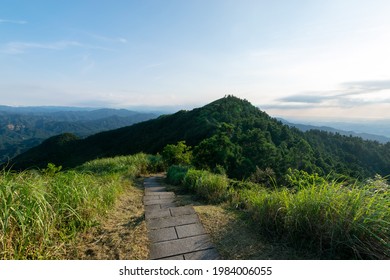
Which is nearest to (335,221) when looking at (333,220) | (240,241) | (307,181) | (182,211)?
(333,220)

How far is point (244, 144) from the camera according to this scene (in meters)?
25.2

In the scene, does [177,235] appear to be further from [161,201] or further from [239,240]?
[161,201]

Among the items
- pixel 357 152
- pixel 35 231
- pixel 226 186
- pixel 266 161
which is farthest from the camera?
pixel 357 152

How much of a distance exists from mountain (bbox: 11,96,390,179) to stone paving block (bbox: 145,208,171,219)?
52.8 feet

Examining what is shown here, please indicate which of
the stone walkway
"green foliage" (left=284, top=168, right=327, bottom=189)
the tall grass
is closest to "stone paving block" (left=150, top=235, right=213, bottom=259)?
the stone walkway

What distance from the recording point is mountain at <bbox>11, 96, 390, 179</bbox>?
25391 mm

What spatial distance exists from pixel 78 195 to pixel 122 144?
64.2 m

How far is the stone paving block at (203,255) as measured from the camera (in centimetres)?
227

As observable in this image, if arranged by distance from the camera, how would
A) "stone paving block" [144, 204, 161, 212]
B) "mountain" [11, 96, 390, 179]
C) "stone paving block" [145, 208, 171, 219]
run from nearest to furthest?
"stone paving block" [145, 208, 171, 219], "stone paving block" [144, 204, 161, 212], "mountain" [11, 96, 390, 179]

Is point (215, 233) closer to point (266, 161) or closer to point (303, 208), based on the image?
point (303, 208)

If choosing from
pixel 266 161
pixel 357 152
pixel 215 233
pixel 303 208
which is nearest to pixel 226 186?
pixel 215 233

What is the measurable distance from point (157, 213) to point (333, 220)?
7.69ft

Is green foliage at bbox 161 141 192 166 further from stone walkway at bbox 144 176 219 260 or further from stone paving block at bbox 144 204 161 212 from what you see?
stone walkway at bbox 144 176 219 260

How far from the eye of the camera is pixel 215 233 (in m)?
2.77
